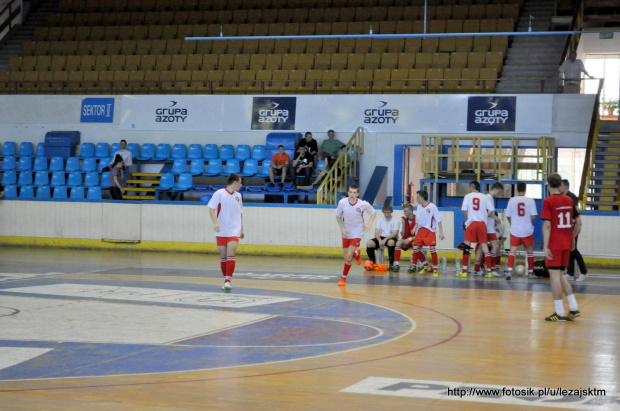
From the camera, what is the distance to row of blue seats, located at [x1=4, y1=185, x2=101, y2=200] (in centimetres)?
2655

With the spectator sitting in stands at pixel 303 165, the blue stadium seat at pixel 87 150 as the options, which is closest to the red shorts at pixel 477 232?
the spectator sitting in stands at pixel 303 165

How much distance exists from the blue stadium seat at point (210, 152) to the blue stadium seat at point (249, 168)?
1265 mm

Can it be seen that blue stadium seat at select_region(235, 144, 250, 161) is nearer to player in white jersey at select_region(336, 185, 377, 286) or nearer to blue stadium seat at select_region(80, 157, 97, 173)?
blue stadium seat at select_region(80, 157, 97, 173)

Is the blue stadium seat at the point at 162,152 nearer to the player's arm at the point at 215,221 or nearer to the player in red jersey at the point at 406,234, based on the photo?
the player in red jersey at the point at 406,234

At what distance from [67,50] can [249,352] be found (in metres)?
25.6

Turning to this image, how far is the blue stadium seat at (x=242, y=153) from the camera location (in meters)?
26.5

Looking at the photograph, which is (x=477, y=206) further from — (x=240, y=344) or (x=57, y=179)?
(x=57, y=179)

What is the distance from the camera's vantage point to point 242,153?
87.0 ft

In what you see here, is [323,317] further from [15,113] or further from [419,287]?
[15,113]

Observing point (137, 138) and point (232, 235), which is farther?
point (137, 138)

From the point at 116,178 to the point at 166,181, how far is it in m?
1.51

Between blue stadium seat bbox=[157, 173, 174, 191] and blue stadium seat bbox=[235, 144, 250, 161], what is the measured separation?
2143 millimetres

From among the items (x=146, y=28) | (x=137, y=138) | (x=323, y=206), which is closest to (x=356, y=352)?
(x=323, y=206)

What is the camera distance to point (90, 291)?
14094 millimetres
